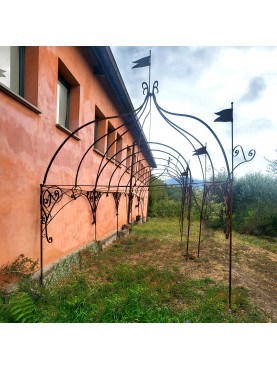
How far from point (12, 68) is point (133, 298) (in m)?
3.58

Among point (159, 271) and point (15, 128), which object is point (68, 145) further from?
point (159, 271)

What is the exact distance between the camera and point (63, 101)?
4777mm

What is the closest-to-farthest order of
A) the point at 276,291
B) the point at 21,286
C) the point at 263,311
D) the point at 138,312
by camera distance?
the point at 138,312, the point at 21,286, the point at 263,311, the point at 276,291

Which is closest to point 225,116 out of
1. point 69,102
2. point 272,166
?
point 69,102

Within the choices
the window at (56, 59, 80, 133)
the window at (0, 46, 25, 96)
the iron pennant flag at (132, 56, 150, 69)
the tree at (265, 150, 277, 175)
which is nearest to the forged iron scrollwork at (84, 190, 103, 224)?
the window at (56, 59, 80, 133)

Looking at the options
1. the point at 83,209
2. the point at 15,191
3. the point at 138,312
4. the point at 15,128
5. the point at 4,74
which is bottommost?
the point at 138,312

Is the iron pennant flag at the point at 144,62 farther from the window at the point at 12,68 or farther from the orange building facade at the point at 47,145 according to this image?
the window at the point at 12,68

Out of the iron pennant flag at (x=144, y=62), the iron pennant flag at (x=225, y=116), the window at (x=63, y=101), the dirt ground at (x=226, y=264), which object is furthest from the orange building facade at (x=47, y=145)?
the dirt ground at (x=226, y=264)

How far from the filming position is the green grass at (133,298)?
8.34ft

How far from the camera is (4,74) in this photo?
2998mm

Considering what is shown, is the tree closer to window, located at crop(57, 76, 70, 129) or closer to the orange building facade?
the orange building facade

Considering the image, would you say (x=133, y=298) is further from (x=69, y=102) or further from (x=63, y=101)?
(x=69, y=102)
